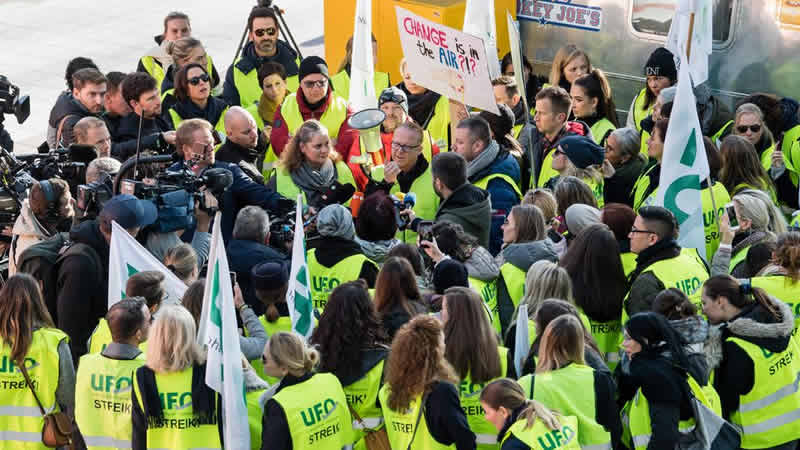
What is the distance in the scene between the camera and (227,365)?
18.1ft

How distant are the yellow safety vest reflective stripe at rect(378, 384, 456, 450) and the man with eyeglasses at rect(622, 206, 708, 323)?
1741 millimetres

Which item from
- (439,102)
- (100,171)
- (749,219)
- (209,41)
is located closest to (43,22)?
(209,41)

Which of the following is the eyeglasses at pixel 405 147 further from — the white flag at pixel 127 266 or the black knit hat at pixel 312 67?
the white flag at pixel 127 266

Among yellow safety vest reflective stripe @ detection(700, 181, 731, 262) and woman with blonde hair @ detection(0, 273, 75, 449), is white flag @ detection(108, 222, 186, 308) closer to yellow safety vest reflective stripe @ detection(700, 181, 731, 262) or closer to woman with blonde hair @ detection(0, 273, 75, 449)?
woman with blonde hair @ detection(0, 273, 75, 449)

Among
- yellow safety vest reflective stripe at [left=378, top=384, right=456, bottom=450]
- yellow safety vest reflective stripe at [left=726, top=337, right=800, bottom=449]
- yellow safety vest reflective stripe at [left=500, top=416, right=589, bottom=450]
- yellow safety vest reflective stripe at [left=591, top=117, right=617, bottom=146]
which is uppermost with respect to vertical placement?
yellow safety vest reflective stripe at [left=591, top=117, right=617, bottom=146]

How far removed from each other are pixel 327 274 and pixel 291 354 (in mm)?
1635

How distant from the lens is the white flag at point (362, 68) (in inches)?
400

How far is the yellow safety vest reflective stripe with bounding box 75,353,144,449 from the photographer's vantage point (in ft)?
19.2

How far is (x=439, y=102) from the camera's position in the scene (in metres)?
10.9

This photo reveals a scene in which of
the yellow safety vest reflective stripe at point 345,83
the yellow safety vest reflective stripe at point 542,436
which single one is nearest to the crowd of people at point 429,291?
the yellow safety vest reflective stripe at point 542,436

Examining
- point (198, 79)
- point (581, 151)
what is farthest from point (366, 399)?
point (198, 79)

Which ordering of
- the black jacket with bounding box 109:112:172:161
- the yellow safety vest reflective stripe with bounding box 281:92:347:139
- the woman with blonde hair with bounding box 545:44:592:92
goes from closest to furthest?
the black jacket with bounding box 109:112:172:161
the yellow safety vest reflective stripe with bounding box 281:92:347:139
the woman with blonde hair with bounding box 545:44:592:92

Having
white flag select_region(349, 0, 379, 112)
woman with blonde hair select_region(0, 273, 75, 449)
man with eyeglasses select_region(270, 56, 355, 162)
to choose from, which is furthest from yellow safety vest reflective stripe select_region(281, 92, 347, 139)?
woman with blonde hair select_region(0, 273, 75, 449)

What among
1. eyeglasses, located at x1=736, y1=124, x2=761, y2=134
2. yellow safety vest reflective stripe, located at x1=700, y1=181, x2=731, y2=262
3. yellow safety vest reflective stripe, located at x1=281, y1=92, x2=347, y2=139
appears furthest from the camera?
yellow safety vest reflective stripe, located at x1=281, y1=92, x2=347, y2=139
